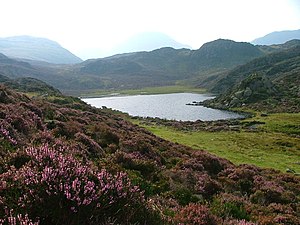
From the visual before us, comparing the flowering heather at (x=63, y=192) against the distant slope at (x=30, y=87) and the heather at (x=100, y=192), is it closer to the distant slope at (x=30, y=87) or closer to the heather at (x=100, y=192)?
the heather at (x=100, y=192)

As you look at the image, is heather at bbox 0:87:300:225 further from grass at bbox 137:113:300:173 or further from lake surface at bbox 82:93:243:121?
lake surface at bbox 82:93:243:121

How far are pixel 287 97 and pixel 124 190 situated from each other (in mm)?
125507

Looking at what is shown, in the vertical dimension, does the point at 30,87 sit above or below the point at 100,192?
above

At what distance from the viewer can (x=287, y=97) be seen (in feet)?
391

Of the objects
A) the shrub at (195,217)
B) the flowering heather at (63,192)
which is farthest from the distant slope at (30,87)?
the flowering heather at (63,192)

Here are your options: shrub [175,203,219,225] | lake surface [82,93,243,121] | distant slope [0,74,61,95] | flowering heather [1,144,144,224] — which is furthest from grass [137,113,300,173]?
distant slope [0,74,61,95]

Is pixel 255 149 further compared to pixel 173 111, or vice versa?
pixel 173 111

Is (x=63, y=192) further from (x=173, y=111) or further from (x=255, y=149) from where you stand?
(x=173, y=111)

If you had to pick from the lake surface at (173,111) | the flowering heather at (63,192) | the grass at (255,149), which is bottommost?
the lake surface at (173,111)

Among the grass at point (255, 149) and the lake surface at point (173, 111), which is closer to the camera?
the grass at point (255, 149)

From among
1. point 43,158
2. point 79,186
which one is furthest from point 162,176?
point 79,186

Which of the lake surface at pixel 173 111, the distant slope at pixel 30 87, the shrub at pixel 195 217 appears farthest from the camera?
the lake surface at pixel 173 111

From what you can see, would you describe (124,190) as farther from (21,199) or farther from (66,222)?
(21,199)

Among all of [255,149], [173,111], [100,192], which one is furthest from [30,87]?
[100,192]
